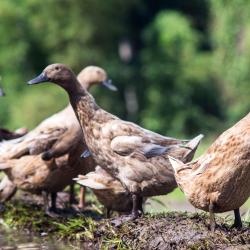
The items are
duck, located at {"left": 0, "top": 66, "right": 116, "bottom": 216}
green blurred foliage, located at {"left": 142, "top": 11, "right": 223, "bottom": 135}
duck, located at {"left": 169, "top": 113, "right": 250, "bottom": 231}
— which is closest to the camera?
duck, located at {"left": 169, "top": 113, "right": 250, "bottom": 231}

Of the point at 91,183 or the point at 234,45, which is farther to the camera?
the point at 234,45

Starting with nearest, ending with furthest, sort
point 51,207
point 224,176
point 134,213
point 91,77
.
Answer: point 224,176 < point 134,213 < point 51,207 < point 91,77

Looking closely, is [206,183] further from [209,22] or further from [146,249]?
[209,22]

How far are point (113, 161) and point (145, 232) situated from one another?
1.05 metres

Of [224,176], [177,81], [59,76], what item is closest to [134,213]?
[224,176]

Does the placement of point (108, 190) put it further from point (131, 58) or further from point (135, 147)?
point (131, 58)

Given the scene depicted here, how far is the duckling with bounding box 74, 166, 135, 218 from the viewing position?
11094mm

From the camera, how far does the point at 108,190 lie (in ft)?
36.5

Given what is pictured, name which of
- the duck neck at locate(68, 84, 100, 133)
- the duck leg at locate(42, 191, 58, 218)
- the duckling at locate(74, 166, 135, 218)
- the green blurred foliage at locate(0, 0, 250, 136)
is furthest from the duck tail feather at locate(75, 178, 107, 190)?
the green blurred foliage at locate(0, 0, 250, 136)

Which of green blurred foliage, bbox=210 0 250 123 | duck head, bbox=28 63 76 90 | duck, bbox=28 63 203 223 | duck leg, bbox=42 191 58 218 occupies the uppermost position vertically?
duck head, bbox=28 63 76 90

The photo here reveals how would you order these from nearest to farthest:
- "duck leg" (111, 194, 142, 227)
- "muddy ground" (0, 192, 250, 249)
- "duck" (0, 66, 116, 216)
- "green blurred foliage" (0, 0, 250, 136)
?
"muddy ground" (0, 192, 250, 249) → "duck leg" (111, 194, 142, 227) → "duck" (0, 66, 116, 216) → "green blurred foliage" (0, 0, 250, 136)

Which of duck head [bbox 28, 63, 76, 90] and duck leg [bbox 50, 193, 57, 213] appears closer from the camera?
duck head [bbox 28, 63, 76, 90]

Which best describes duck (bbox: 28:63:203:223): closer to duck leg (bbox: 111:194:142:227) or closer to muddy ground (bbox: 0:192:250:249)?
duck leg (bbox: 111:194:142:227)

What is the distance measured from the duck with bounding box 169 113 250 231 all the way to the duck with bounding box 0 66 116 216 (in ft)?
8.26
